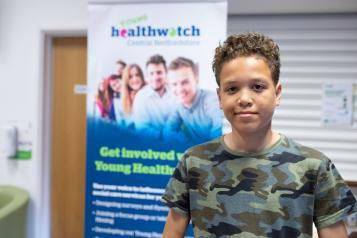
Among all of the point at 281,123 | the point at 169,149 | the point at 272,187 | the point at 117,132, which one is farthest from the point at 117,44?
the point at 272,187

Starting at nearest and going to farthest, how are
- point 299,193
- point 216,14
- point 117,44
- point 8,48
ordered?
point 299,193 → point 216,14 → point 117,44 → point 8,48

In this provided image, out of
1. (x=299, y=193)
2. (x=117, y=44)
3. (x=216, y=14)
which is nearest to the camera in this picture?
(x=299, y=193)

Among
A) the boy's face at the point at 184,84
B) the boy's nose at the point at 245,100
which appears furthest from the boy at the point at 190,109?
the boy's nose at the point at 245,100

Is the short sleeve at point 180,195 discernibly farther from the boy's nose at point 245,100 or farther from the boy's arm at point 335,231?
the boy's arm at point 335,231

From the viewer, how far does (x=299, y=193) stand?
0.88 meters

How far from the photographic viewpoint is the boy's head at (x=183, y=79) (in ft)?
8.02

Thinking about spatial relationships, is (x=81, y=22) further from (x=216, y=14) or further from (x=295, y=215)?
(x=295, y=215)

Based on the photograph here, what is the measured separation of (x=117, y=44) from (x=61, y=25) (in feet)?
2.57

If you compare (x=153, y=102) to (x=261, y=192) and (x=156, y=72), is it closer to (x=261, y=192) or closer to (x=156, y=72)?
(x=156, y=72)

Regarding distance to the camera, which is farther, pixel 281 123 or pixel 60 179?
pixel 60 179

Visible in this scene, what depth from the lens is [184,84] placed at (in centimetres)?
247

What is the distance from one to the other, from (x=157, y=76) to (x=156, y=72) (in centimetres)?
3

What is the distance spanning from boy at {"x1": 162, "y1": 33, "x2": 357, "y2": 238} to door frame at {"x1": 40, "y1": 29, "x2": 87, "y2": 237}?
2463mm

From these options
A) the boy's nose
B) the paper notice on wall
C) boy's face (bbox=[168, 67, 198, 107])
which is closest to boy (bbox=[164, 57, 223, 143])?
boy's face (bbox=[168, 67, 198, 107])
